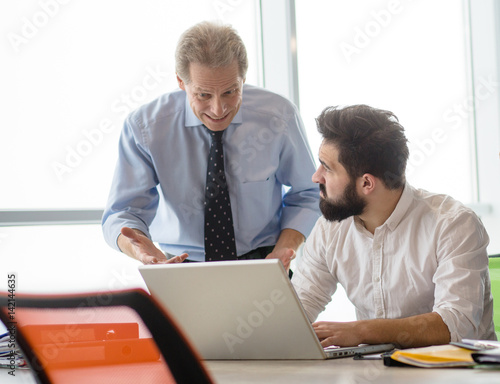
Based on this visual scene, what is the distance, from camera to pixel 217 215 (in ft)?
7.52

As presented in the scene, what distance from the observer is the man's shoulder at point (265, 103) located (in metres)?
2.41

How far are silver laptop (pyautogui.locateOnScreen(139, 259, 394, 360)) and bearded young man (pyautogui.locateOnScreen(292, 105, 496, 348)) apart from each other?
1.01ft

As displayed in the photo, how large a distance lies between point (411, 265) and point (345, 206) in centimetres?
29

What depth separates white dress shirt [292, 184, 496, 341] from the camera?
1801mm

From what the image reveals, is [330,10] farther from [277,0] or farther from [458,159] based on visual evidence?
[458,159]

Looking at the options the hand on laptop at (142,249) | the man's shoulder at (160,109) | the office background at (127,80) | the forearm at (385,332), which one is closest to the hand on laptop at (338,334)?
the forearm at (385,332)

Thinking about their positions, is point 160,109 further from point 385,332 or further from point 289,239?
point 385,332

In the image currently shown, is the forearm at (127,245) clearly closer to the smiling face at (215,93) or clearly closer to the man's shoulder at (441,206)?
the smiling face at (215,93)

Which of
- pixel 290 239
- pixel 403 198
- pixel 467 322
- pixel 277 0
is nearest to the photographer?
pixel 467 322

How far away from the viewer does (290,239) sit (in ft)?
7.57

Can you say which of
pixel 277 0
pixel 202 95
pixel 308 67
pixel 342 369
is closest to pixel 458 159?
pixel 308 67

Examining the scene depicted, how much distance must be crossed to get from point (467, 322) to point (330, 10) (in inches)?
133

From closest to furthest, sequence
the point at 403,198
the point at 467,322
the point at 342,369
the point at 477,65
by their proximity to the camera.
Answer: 1. the point at 342,369
2. the point at 467,322
3. the point at 403,198
4. the point at 477,65

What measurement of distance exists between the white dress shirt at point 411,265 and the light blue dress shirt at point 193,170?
0.76 feet
